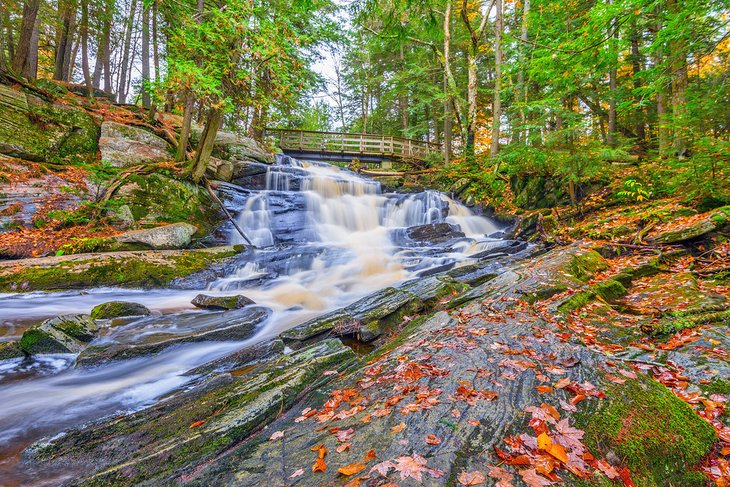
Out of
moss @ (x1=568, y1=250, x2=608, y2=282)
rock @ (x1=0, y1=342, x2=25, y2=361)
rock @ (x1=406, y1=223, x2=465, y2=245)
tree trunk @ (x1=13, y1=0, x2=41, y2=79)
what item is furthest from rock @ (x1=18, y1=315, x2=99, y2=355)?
tree trunk @ (x1=13, y1=0, x2=41, y2=79)

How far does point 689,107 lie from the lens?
601 centimetres

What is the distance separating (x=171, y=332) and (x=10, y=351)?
1.72 m

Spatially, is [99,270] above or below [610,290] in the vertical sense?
above

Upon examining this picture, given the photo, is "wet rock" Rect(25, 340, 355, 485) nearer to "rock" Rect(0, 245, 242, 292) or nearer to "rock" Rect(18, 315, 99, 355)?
"rock" Rect(18, 315, 99, 355)

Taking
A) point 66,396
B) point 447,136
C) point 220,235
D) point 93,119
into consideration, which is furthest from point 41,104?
point 447,136

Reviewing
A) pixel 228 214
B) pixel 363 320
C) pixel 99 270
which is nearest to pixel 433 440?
pixel 363 320

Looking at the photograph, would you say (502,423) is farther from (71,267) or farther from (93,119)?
(93,119)

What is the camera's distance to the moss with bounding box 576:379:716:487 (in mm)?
1442

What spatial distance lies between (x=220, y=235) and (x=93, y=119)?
6.37m

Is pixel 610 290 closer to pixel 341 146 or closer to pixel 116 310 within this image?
pixel 116 310

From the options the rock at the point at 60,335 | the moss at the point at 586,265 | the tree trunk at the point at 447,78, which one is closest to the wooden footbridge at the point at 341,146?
the tree trunk at the point at 447,78

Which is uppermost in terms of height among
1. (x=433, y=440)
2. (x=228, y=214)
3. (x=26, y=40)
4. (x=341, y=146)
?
(x=26, y=40)

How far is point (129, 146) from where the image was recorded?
1106cm

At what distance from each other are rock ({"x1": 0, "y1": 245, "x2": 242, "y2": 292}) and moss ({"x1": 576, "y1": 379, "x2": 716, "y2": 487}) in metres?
7.77
